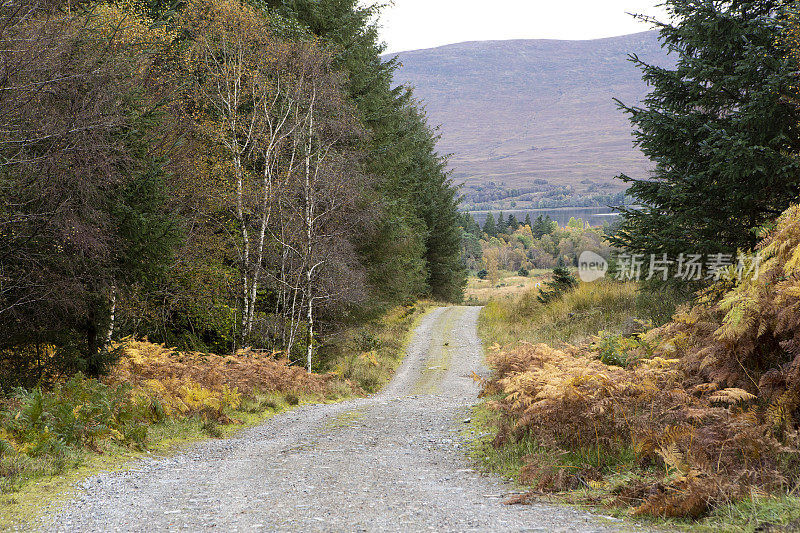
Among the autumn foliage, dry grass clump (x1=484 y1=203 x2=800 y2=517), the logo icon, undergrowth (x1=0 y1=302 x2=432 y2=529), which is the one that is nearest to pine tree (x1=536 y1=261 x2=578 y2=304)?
the logo icon

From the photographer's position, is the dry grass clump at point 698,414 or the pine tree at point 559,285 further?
the pine tree at point 559,285

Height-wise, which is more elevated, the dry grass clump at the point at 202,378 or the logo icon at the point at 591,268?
the logo icon at the point at 591,268

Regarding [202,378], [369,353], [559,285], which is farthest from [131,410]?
[559,285]

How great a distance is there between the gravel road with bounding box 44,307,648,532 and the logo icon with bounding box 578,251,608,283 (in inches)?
659

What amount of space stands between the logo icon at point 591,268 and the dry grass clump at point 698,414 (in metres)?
17.8

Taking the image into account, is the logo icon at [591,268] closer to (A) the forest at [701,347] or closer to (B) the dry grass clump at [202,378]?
(A) the forest at [701,347]

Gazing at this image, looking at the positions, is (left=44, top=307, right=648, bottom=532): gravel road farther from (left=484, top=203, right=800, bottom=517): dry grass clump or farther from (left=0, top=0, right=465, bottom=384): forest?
(left=0, top=0, right=465, bottom=384): forest

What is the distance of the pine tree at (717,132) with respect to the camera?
9.88 meters

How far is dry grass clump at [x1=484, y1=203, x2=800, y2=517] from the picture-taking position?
4.29 meters

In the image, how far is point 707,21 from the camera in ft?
35.8

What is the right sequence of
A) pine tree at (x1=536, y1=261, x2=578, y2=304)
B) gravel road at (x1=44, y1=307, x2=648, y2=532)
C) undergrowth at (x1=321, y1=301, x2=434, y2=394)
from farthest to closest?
pine tree at (x1=536, y1=261, x2=578, y2=304)
undergrowth at (x1=321, y1=301, x2=434, y2=394)
gravel road at (x1=44, y1=307, x2=648, y2=532)

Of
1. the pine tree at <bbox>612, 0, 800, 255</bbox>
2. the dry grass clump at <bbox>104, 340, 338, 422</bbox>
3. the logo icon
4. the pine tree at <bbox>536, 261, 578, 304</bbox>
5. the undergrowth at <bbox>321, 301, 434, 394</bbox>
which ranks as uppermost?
the pine tree at <bbox>612, 0, 800, 255</bbox>

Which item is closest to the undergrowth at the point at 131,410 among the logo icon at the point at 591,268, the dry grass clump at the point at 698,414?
the dry grass clump at the point at 698,414

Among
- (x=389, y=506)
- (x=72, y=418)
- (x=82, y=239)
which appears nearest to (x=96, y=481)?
(x=72, y=418)
